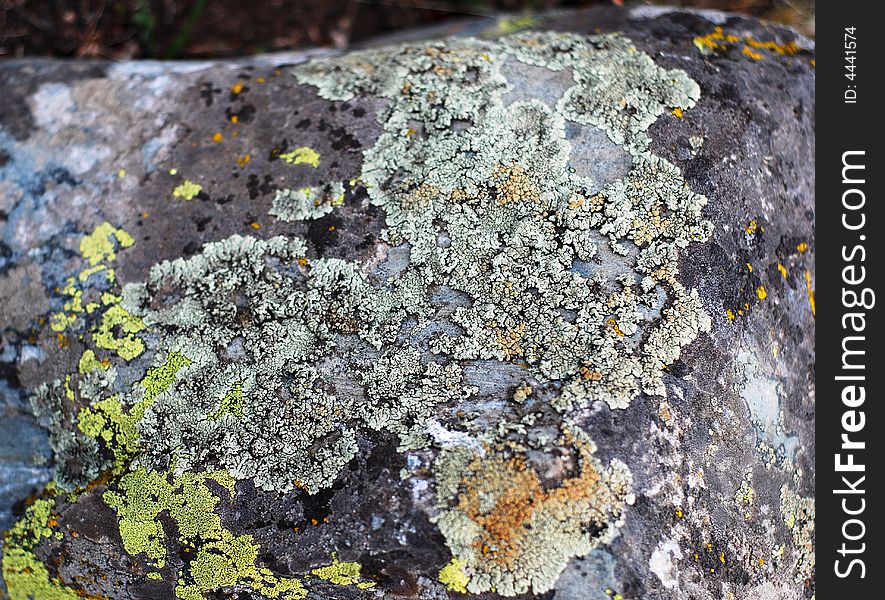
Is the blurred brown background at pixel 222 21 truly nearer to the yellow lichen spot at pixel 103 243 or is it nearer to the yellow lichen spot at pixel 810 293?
the yellow lichen spot at pixel 103 243

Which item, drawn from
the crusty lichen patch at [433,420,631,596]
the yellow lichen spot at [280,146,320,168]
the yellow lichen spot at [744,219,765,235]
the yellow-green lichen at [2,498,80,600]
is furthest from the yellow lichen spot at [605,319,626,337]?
the yellow-green lichen at [2,498,80,600]

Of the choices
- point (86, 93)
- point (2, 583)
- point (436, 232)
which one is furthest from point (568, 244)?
point (2, 583)

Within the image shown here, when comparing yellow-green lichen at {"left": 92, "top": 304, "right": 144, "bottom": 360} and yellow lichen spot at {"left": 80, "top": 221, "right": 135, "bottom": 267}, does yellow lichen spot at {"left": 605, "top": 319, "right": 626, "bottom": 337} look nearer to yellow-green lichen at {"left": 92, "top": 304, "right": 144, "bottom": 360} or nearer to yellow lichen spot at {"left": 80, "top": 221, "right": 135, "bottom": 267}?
yellow-green lichen at {"left": 92, "top": 304, "right": 144, "bottom": 360}

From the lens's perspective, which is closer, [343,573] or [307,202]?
[343,573]

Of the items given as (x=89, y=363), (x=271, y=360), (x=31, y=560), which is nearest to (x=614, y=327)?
(x=271, y=360)

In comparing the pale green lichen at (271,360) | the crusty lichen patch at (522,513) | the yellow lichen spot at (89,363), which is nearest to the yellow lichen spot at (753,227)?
the crusty lichen patch at (522,513)

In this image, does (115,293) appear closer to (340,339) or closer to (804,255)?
(340,339)

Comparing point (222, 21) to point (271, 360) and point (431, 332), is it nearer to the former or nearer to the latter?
point (271, 360)
